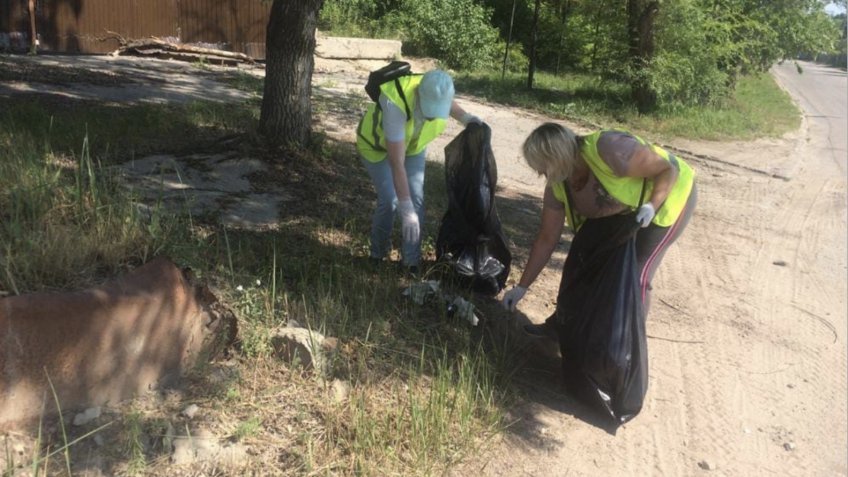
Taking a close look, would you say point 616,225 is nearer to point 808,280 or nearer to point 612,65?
point 808,280

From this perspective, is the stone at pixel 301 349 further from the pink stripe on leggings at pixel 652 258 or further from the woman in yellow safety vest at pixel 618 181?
the pink stripe on leggings at pixel 652 258

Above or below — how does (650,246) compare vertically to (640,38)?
below

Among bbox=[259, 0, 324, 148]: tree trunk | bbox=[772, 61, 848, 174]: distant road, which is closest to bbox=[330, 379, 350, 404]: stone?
bbox=[259, 0, 324, 148]: tree trunk

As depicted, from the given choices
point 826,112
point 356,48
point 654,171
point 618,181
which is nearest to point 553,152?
point 618,181

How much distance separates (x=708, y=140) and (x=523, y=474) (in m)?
10.7

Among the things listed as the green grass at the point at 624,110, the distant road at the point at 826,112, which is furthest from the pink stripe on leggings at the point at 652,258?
the green grass at the point at 624,110

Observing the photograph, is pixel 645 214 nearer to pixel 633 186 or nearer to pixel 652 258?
pixel 633 186

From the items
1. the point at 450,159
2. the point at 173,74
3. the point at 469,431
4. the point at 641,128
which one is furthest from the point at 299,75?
the point at 641,128

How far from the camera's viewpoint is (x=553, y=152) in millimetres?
3289

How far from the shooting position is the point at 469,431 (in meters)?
3.08

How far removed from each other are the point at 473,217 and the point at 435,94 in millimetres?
775

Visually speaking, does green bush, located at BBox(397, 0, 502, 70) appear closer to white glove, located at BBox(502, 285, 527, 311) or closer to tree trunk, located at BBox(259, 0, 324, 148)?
tree trunk, located at BBox(259, 0, 324, 148)

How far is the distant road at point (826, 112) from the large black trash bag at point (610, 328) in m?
8.83

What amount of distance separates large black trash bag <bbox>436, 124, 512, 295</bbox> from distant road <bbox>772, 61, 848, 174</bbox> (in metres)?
8.44
